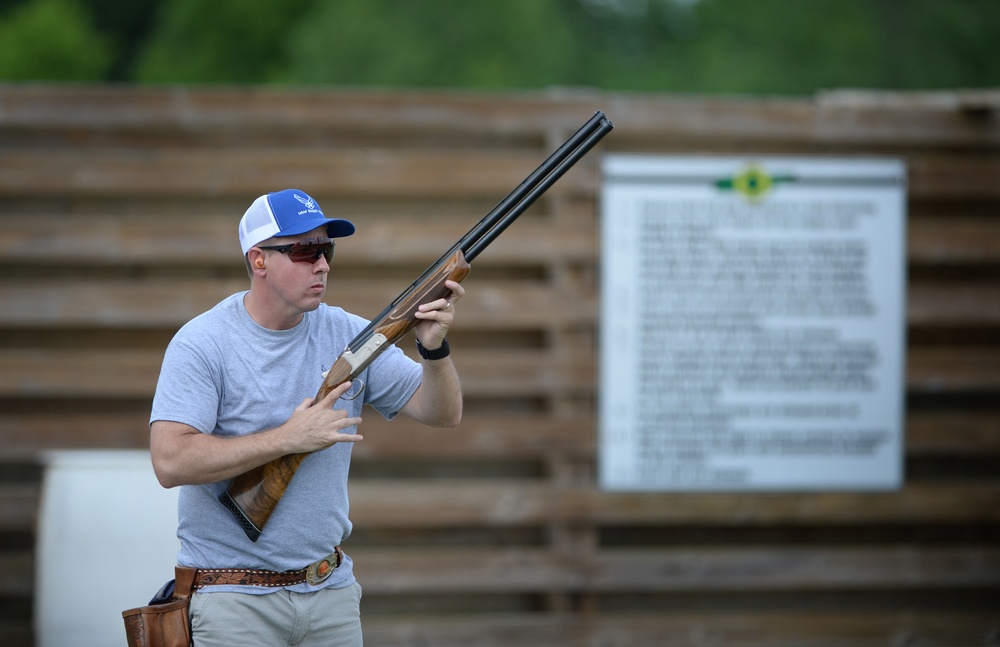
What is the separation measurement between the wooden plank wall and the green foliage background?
25.4 feet

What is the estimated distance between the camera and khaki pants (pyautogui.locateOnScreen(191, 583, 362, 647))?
9.57 feet

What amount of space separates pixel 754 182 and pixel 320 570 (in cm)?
334

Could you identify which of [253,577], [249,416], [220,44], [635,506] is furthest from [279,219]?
[220,44]

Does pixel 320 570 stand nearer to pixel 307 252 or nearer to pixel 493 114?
pixel 307 252

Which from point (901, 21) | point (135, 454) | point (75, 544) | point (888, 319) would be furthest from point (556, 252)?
point (901, 21)

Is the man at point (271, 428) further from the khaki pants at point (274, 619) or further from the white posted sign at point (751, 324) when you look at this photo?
the white posted sign at point (751, 324)

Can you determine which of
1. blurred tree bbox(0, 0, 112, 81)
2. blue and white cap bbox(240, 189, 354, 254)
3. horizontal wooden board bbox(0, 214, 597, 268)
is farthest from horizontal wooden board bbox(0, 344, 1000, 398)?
blurred tree bbox(0, 0, 112, 81)

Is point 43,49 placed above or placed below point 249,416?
above

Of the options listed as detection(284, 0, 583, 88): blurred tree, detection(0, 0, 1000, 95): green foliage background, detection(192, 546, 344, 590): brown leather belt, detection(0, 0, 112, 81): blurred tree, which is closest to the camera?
detection(192, 546, 344, 590): brown leather belt

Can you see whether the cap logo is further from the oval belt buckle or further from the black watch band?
the oval belt buckle

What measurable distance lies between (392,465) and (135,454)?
1.17 metres

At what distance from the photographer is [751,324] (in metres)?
5.60

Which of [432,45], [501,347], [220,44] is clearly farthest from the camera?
[220,44]

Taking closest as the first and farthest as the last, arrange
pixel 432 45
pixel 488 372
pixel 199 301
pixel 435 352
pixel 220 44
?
pixel 435 352
pixel 199 301
pixel 488 372
pixel 432 45
pixel 220 44
